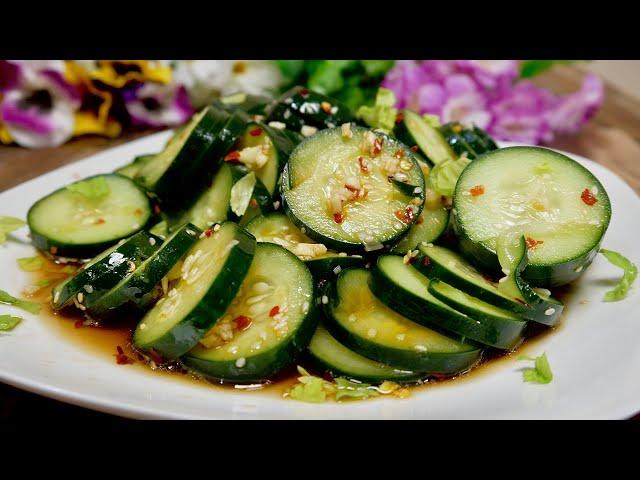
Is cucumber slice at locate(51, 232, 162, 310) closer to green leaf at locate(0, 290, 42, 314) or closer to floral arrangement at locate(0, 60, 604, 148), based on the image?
green leaf at locate(0, 290, 42, 314)

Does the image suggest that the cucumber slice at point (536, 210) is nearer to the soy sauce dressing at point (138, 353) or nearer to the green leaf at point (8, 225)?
the soy sauce dressing at point (138, 353)

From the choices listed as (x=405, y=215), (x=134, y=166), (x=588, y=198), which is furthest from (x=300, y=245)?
(x=134, y=166)

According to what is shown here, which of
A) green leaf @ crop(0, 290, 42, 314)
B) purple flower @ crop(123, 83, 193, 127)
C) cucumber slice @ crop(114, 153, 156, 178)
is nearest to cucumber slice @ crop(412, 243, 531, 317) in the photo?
green leaf @ crop(0, 290, 42, 314)

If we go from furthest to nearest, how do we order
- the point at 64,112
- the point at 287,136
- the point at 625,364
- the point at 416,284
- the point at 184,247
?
the point at 64,112 → the point at 287,136 → the point at 184,247 → the point at 416,284 → the point at 625,364
